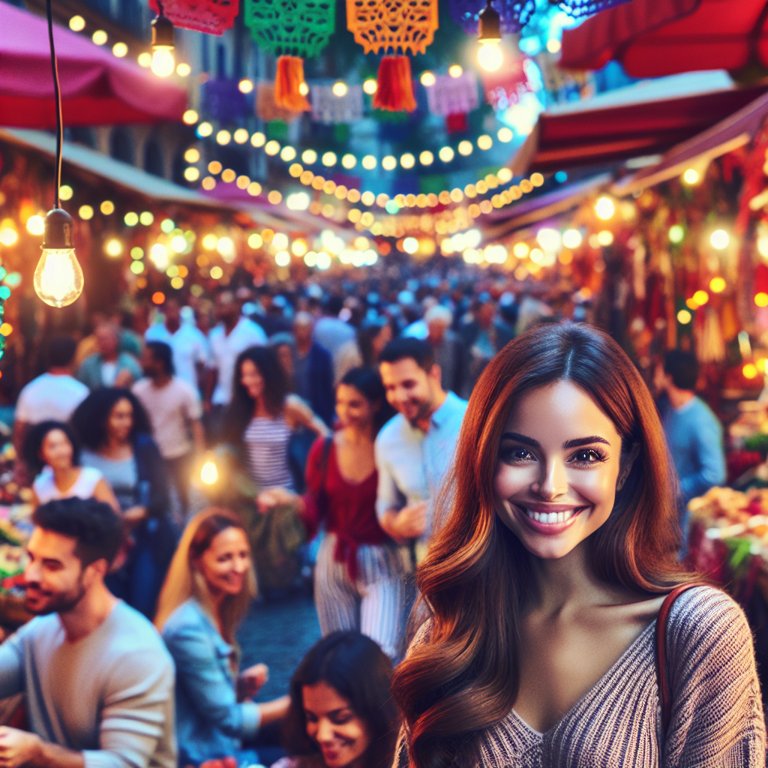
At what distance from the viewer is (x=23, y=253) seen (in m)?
11.6

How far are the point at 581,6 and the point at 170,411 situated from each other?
474 cm

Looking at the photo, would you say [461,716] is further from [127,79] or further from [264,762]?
[127,79]

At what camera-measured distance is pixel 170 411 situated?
25.8 feet

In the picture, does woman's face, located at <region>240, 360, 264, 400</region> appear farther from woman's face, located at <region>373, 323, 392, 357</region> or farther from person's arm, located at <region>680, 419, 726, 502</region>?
woman's face, located at <region>373, 323, 392, 357</region>

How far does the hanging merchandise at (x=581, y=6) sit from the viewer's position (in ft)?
12.7

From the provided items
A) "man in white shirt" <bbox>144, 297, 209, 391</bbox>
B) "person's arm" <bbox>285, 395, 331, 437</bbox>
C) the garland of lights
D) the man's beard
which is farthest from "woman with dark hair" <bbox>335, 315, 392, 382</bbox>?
the man's beard

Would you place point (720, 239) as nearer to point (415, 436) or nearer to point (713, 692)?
point (415, 436)

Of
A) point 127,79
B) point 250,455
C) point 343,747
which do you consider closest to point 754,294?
point 250,455

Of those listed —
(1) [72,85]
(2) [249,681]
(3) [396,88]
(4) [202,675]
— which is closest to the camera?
(3) [396,88]

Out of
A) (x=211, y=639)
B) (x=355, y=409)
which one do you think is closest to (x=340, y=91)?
(x=355, y=409)

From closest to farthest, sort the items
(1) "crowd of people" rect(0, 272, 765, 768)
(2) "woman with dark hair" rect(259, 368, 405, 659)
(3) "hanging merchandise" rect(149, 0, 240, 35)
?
A: (1) "crowd of people" rect(0, 272, 765, 768) → (3) "hanging merchandise" rect(149, 0, 240, 35) → (2) "woman with dark hair" rect(259, 368, 405, 659)

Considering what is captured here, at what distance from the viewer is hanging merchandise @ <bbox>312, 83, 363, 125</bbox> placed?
8.57 m

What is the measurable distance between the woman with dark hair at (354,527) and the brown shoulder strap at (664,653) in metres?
3.19

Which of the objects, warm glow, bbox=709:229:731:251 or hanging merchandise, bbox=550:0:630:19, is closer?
hanging merchandise, bbox=550:0:630:19
